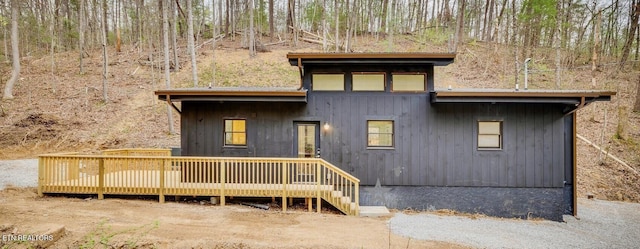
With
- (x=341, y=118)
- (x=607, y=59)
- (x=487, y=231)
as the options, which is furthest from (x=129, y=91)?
(x=607, y=59)

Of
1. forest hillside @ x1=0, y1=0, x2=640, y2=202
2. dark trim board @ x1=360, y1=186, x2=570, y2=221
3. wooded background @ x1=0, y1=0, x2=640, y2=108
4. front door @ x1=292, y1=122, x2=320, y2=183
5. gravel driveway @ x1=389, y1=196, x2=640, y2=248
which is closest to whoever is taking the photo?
gravel driveway @ x1=389, y1=196, x2=640, y2=248

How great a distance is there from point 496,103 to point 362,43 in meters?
20.6

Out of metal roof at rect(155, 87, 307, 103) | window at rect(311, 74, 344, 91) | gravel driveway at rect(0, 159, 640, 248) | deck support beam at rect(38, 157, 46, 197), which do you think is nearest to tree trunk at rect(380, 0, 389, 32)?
window at rect(311, 74, 344, 91)

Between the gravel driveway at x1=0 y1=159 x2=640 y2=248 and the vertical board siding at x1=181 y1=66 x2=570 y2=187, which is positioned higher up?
the vertical board siding at x1=181 y1=66 x2=570 y2=187

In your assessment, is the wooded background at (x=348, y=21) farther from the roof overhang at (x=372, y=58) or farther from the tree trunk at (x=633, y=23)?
the roof overhang at (x=372, y=58)

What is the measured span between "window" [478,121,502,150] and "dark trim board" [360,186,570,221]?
1.21m

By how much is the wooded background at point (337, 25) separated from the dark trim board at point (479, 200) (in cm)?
1218

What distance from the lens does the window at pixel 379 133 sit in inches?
356

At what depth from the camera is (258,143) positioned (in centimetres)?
909

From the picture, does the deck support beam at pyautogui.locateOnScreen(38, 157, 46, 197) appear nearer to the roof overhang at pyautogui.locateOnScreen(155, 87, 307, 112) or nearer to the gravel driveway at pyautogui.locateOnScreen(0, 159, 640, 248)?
the gravel driveway at pyautogui.locateOnScreen(0, 159, 640, 248)

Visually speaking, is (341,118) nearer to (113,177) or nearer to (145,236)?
(145,236)

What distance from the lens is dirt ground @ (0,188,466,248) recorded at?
5234 mm

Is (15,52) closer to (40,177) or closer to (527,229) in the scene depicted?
(40,177)

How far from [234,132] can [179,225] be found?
3.44 meters
